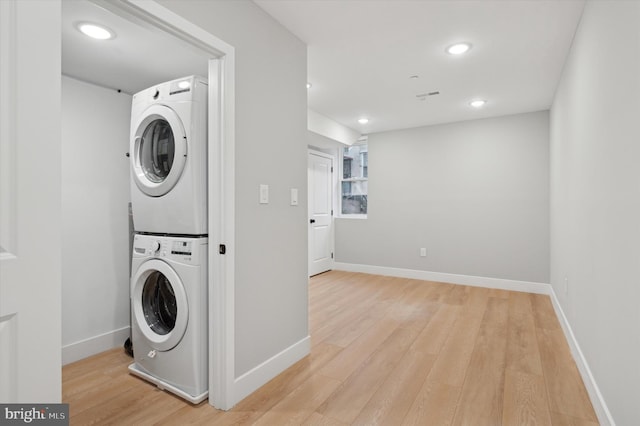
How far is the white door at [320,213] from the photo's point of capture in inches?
212

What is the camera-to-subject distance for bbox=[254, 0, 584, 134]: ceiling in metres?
2.10

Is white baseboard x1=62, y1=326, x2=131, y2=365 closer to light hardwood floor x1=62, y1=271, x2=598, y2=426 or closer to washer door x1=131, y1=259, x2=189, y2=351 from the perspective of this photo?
light hardwood floor x1=62, y1=271, x2=598, y2=426

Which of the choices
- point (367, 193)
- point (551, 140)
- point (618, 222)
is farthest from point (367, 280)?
point (618, 222)

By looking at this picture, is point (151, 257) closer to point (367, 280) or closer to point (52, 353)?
point (52, 353)

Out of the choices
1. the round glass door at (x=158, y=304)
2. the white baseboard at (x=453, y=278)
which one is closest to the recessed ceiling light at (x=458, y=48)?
the round glass door at (x=158, y=304)

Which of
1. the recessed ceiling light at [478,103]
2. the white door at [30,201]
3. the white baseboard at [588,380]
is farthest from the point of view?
the recessed ceiling light at [478,103]

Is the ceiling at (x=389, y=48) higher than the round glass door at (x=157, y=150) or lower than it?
higher

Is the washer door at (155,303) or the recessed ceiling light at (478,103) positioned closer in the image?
the washer door at (155,303)

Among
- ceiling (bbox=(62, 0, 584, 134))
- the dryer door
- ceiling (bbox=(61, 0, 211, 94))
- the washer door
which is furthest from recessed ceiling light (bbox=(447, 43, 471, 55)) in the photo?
the washer door

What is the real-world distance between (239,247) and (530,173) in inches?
161

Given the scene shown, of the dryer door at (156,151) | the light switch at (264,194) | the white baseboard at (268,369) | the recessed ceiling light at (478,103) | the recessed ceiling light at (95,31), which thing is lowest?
the white baseboard at (268,369)

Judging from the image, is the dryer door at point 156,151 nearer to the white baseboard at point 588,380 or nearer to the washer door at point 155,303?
the washer door at point 155,303

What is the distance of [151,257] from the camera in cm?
214

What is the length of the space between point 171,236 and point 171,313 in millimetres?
549
